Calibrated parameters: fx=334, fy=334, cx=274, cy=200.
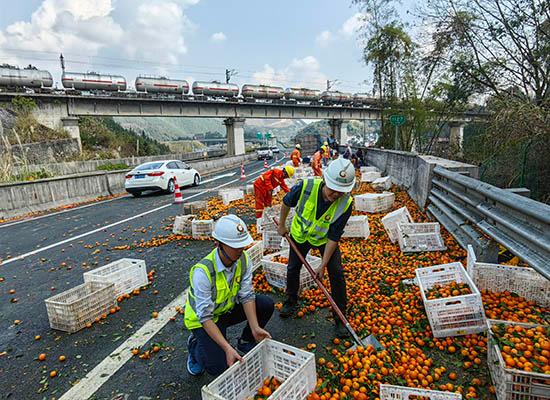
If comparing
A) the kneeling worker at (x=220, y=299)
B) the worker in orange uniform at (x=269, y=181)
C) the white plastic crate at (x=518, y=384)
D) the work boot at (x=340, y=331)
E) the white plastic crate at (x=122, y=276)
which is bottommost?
the work boot at (x=340, y=331)

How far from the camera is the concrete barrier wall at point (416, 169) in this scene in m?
6.75

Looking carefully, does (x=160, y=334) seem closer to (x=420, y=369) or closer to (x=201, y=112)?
(x=420, y=369)

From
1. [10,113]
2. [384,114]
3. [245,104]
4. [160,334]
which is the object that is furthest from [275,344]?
[245,104]

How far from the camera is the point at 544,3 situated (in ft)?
32.9

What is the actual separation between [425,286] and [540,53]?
37.4 ft

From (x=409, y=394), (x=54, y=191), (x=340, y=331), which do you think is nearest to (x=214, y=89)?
(x=54, y=191)

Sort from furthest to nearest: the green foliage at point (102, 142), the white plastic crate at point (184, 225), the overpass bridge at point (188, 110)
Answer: the green foliage at point (102, 142)
the overpass bridge at point (188, 110)
the white plastic crate at point (184, 225)

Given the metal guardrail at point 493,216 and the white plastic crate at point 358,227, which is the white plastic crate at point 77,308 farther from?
the metal guardrail at point 493,216

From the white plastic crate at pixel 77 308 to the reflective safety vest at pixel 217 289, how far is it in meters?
1.80

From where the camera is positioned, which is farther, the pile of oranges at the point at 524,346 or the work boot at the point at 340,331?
the work boot at the point at 340,331

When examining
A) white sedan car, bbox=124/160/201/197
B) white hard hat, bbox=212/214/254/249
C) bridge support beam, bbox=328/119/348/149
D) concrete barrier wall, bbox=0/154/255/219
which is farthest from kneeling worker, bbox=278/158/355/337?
bridge support beam, bbox=328/119/348/149

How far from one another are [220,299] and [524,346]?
8.15 ft

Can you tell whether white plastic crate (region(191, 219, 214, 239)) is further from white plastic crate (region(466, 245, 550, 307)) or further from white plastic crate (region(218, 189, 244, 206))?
white plastic crate (region(466, 245, 550, 307))

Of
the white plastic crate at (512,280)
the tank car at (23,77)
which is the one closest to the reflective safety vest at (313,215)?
the white plastic crate at (512,280)
